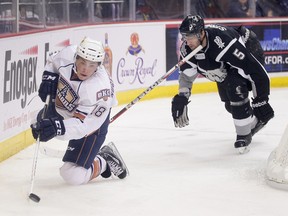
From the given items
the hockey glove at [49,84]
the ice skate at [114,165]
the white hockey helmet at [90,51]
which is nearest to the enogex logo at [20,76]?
the hockey glove at [49,84]

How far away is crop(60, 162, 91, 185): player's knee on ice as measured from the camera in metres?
4.14

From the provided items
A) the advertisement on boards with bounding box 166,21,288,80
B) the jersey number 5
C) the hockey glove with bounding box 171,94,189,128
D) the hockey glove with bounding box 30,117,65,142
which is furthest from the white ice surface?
the advertisement on boards with bounding box 166,21,288,80

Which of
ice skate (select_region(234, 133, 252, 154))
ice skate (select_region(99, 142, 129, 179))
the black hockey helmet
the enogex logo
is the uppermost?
the black hockey helmet

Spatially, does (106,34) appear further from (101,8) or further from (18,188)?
(18,188)

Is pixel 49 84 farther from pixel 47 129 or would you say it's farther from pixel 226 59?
pixel 226 59

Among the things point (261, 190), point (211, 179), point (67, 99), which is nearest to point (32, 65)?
point (67, 99)

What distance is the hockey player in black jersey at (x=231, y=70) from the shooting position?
4.96 meters

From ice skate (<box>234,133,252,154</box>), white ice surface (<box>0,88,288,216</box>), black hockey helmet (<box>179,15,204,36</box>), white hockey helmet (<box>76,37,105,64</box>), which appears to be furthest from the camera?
ice skate (<box>234,133,252,154</box>)

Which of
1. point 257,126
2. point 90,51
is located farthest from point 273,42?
point 90,51

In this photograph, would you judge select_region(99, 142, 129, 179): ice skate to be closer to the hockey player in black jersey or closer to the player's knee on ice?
the player's knee on ice

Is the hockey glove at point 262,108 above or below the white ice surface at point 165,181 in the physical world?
above

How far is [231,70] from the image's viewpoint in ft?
16.7

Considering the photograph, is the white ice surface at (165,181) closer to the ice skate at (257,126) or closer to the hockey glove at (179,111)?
the ice skate at (257,126)

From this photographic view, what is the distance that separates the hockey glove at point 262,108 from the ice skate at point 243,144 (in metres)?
0.16
